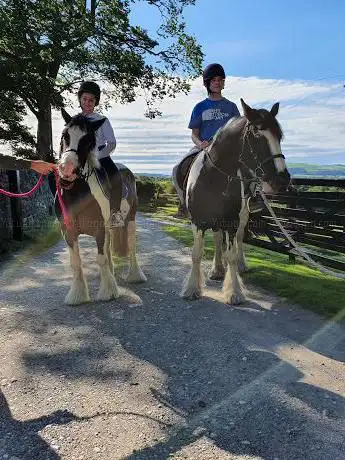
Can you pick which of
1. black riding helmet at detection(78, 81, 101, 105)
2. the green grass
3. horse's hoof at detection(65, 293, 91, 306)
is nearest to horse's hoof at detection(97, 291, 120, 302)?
horse's hoof at detection(65, 293, 91, 306)

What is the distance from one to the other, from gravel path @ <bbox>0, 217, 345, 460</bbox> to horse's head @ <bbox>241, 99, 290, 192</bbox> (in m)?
1.82

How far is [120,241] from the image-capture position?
7449 mm

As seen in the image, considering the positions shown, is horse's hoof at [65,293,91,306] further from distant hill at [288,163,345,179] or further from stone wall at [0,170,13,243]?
stone wall at [0,170,13,243]

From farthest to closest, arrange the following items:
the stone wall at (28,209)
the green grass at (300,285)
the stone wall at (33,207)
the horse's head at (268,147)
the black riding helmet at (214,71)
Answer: the stone wall at (33,207)
the stone wall at (28,209)
the black riding helmet at (214,71)
the green grass at (300,285)
the horse's head at (268,147)

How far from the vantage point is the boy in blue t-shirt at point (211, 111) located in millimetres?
6621

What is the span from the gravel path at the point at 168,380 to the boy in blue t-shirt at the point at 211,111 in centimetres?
266

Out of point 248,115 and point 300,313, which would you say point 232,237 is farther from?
point 248,115

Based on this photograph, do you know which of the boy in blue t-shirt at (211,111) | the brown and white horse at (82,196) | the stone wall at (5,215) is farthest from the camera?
the stone wall at (5,215)

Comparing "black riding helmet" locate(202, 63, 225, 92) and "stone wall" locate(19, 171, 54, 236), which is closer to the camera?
"black riding helmet" locate(202, 63, 225, 92)

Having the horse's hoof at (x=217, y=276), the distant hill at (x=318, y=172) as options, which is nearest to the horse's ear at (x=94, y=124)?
the distant hill at (x=318, y=172)

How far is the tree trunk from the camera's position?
21.5 meters

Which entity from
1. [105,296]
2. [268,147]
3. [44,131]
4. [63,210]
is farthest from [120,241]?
[44,131]

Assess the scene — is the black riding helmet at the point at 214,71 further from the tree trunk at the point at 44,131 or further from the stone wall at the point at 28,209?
the tree trunk at the point at 44,131

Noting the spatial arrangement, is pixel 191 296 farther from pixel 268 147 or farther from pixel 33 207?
pixel 33 207
